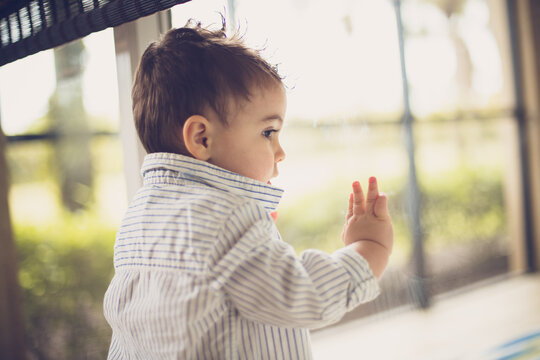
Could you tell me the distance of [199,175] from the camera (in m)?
0.74

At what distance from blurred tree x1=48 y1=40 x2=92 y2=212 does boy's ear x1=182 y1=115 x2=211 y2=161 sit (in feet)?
4.64

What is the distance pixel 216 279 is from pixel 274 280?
0.08m

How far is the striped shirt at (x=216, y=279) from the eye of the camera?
2.06 ft

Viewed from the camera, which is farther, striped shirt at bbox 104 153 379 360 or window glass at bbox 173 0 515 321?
window glass at bbox 173 0 515 321

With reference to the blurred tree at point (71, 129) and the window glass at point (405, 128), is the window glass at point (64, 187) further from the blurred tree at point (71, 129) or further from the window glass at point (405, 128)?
the window glass at point (405, 128)

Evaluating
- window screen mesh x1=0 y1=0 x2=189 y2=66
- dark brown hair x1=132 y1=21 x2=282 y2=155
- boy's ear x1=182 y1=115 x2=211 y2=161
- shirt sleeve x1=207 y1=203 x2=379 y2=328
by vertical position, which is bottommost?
shirt sleeve x1=207 y1=203 x2=379 y2=328

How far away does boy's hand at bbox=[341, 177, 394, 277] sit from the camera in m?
0.73

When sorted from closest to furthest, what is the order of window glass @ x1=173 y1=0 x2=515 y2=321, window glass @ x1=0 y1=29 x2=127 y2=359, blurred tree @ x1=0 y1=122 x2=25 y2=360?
blurred tree @ x1=0 y1=122 x2=25 y2=360
window glass @ x1=0 y1=29 x2=127 y2=359
window glass @ x1=173 y1=0 x2=515 y2=321

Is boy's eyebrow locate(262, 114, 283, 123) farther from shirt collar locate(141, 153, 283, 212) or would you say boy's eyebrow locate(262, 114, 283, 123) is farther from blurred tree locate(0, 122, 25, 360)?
blurred tree locate(0, 122, 25, 360)

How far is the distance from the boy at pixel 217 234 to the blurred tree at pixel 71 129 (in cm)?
130

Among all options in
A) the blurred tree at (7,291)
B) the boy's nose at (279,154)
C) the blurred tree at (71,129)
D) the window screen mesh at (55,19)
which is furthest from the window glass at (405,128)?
the blurred tree at (7,291)

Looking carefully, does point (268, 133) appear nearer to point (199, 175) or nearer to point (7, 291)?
point (199, 175)

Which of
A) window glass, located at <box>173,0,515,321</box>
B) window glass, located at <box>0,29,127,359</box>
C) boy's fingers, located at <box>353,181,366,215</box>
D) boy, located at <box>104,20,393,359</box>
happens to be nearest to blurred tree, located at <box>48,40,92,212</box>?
window glass, located at <box>0,29,127,359</box>

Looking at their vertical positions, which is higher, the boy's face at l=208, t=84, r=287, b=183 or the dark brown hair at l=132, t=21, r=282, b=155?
the dark brown hair at l=132, t=21, r=282, b=155
